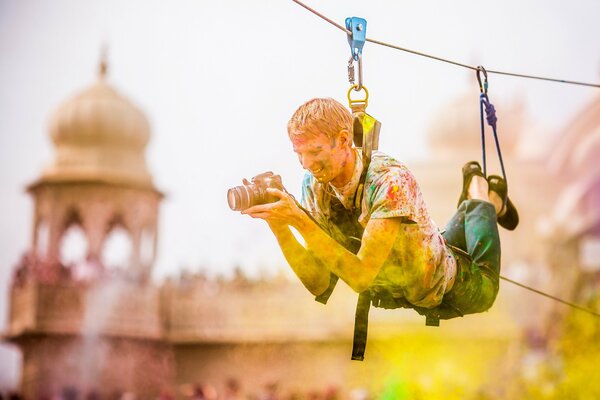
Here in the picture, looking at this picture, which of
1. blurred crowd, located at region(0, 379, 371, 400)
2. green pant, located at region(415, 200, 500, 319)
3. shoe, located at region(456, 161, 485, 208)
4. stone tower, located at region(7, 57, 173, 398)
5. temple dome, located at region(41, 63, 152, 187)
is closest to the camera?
green pant, located at region(415, 200, 500, 319)

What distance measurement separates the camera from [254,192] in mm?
4484

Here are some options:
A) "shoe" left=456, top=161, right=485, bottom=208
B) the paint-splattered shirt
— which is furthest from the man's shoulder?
"shoe" left=456, top=161, right=485, bottom=208

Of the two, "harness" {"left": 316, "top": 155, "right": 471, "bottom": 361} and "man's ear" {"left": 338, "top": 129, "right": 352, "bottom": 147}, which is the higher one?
"man's ear" {"left": 338, "top": 129, "right": 352, "bottom": 147}

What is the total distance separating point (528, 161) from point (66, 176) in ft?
47.4

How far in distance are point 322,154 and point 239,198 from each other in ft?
1.62

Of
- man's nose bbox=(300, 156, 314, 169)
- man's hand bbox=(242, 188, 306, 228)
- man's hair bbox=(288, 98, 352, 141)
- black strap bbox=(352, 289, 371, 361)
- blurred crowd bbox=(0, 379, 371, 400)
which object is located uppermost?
man's hair bbox=(288, 98, 352, 141)

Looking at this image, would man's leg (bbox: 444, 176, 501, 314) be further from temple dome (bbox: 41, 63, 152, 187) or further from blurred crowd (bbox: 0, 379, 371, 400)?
temple dome (bbox: 41, 63, 152, 187)

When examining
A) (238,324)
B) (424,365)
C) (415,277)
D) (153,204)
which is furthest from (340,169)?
(153,204)

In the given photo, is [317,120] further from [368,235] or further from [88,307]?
[88,307]

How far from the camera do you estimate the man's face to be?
15.6 feet

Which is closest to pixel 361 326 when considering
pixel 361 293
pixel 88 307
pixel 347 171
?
pixel 361 293

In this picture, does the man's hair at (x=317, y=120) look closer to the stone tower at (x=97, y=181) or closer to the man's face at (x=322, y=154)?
the man's face at (x=322, y=154)

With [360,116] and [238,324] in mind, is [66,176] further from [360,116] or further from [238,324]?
[360,116]

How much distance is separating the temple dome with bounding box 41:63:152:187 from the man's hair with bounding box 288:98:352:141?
989 inches
